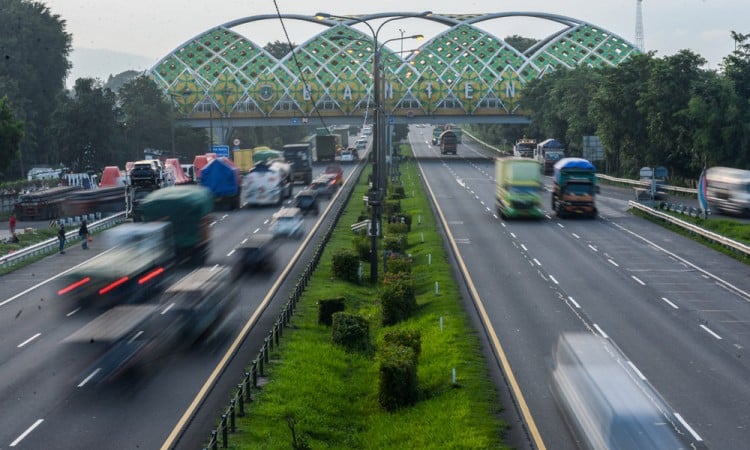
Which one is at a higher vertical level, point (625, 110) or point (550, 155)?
point (625, 110)

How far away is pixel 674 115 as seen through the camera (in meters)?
85.7

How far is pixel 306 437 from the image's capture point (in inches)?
897

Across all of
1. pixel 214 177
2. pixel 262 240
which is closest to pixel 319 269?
pixel 262 240

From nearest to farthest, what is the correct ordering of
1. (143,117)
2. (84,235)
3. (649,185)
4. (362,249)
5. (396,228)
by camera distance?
(362,249) < (396,228) < (84,235) < (649,185) < (143,117)

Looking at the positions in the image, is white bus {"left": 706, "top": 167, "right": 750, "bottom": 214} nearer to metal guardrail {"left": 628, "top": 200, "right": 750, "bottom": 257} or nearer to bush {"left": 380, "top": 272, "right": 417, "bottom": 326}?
metal guardrail {"left": 628, "top": 200, "right": 750, "bottom": 257}

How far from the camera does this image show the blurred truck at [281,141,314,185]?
98.9 meters

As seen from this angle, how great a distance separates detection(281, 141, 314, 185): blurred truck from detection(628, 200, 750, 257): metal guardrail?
128ft

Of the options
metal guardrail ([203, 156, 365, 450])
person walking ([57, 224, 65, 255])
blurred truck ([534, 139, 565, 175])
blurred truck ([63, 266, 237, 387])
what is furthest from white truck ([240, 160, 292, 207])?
blurred truck ([63, 266, 237, 387])

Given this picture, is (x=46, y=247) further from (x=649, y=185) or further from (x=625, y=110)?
(x=625, y=110)

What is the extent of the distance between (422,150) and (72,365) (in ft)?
508

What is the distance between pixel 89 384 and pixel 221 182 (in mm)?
50465

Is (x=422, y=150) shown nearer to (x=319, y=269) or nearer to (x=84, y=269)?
(x=319, y=269)

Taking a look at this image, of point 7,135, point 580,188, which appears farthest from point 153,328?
point 7,135

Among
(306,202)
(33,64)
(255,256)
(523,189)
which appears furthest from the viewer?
(33,64)
